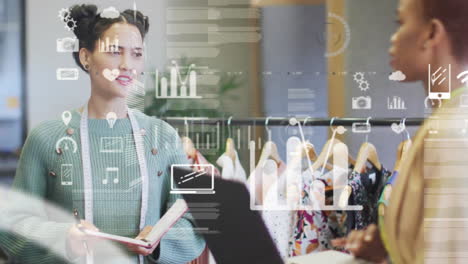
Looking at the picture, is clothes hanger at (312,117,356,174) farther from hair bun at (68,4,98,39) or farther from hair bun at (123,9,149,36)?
hair bun at (68,4,98,39)

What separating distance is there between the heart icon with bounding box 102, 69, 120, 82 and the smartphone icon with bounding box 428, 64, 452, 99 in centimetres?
113

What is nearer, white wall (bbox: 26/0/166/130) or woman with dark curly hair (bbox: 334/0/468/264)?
woman with dark curly hair (bbox: 334/0/468/264)

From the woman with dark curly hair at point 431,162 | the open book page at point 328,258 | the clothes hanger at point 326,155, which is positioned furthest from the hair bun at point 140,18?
the open book page at point 328,258

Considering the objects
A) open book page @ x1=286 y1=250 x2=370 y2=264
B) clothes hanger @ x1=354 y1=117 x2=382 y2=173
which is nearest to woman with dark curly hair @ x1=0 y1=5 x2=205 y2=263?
open book page @ x1=286 y1=250 x2=370 y2=264

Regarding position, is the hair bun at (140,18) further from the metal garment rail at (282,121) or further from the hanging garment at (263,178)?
the hanging garment at (263,178)

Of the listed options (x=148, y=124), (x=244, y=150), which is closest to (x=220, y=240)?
(x=244, y=150)

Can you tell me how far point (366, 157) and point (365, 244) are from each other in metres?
0.31

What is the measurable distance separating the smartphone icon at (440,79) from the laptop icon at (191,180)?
0.84 m

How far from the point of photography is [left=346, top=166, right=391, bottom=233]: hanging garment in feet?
6.46

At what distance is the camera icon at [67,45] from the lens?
2018 mm

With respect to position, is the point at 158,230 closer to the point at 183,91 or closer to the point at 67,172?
the point at 67,172

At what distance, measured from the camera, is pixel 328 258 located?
6.50ft
